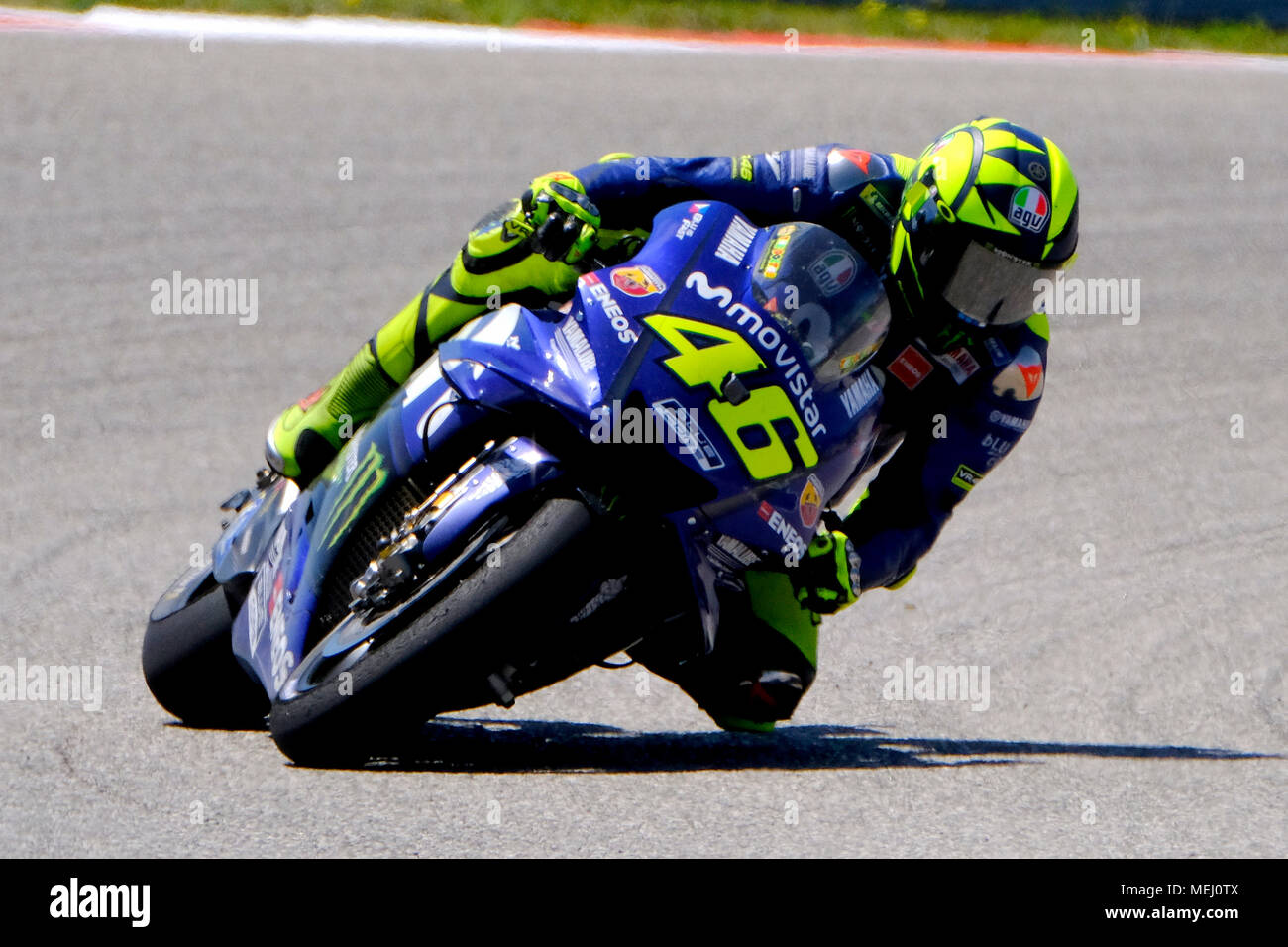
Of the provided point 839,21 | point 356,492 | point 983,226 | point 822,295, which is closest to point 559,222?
point 822,295

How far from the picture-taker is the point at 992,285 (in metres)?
4.66

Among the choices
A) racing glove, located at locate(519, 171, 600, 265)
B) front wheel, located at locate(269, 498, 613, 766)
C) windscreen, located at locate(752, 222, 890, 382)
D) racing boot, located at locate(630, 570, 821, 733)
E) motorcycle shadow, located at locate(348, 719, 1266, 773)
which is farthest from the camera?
racing boot, located at locate(630, 570, 821, 733)

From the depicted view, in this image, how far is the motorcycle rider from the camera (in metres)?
4.60

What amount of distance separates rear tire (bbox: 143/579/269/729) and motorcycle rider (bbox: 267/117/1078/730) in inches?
17.7

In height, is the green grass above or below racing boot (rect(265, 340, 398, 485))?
above

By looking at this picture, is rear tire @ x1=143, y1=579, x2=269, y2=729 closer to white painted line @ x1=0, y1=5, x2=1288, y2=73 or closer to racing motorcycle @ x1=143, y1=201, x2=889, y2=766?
racing motorcycle @ x1=143, y1=201, x2=889, y2=766

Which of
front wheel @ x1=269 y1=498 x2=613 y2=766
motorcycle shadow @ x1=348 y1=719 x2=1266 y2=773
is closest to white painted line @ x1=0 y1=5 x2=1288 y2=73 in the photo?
motorcycle shadow @ x1=348 y1=719 x2=1266 y2=773

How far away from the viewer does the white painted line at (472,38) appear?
53.1 ft

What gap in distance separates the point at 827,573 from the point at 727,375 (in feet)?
2.51

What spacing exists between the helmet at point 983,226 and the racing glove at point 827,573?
609 millimetres

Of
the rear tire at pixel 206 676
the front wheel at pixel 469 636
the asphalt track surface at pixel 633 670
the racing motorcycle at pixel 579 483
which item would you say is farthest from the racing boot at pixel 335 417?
the front wheel at pixel 469 636

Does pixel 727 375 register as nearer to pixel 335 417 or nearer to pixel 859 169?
pixel 859 169

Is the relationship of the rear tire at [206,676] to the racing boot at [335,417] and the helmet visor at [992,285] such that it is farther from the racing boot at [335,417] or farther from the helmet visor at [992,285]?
the helmet visor at [992,285]

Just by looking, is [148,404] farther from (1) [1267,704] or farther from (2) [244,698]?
(1) [1267,704]
